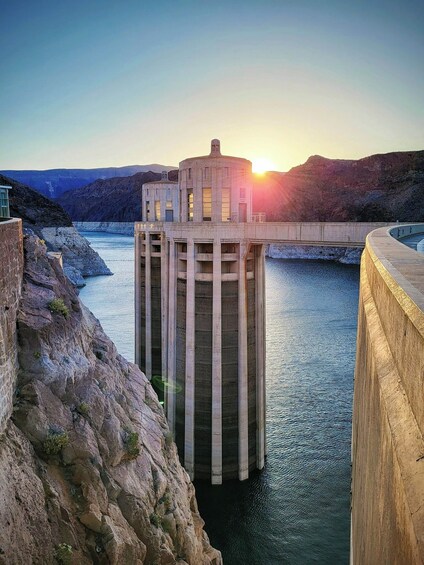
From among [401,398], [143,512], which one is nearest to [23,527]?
[143,512]

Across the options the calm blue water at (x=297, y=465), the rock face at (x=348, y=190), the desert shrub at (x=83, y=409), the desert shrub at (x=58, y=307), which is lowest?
the calm blue water at (x=297, y=465)

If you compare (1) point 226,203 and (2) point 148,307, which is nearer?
(1) point 226,203

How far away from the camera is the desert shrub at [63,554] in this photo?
8375 mm

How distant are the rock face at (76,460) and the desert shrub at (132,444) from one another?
2cm

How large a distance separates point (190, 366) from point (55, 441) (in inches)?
542

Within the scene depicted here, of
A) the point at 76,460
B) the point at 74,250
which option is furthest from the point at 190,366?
the point at 74,250

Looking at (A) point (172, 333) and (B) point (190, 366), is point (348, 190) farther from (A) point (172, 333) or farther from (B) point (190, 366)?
(B) point (190, 366)

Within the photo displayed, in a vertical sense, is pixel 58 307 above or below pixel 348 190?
below

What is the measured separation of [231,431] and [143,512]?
12.5 m

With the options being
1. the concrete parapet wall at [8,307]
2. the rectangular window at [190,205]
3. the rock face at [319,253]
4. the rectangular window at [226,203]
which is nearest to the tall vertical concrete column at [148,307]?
the rectangular window at [190,205]

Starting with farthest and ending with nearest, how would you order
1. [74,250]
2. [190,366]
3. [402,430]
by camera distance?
[74,250] < [190,366] < [402,430]

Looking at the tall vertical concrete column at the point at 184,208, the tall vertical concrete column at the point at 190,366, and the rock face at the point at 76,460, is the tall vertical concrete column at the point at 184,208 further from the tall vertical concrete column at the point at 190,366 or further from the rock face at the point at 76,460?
the rock face at the point at 76,460

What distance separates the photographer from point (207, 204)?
23906mm

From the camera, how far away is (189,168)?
24.1m
